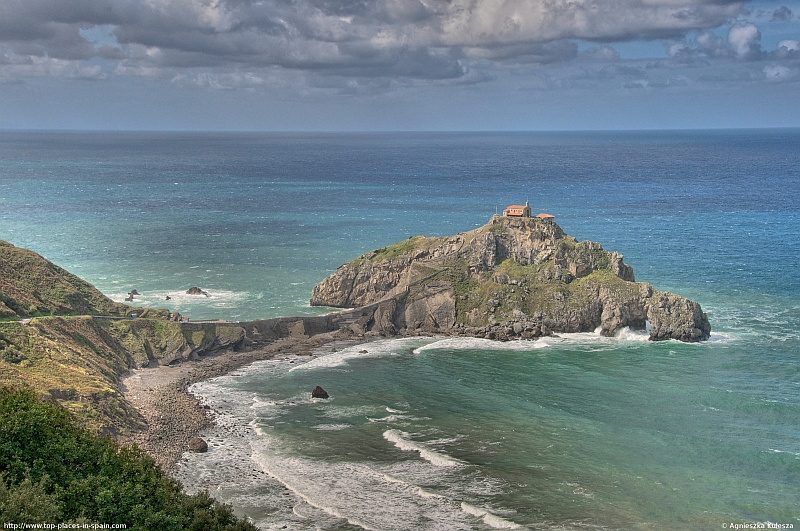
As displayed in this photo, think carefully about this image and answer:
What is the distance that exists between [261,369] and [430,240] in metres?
35.1

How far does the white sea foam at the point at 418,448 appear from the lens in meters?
68.2

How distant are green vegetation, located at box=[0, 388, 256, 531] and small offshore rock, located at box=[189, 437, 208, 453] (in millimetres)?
15193

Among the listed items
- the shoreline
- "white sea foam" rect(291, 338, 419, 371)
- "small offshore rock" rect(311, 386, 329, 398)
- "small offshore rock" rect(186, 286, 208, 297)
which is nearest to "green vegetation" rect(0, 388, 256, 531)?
the shoreline

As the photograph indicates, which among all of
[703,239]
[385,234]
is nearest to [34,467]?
[385,234]

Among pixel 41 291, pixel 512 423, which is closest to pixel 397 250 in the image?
pixel 512 423

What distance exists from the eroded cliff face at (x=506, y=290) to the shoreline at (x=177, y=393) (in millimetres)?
9910

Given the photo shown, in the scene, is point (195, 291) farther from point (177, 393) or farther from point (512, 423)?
point (512, 423)

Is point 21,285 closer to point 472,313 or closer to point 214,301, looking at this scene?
point 214,301

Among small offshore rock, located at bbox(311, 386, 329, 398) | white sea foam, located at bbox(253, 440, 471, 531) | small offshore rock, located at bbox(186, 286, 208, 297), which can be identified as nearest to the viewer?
white sea foam, located at bbox(253, 440, 471, 531)

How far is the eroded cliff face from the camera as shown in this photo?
103625mm

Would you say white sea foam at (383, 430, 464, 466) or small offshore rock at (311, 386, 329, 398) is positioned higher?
small offshore rock at (311, 386, 329, 398)

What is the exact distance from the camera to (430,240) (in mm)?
117500

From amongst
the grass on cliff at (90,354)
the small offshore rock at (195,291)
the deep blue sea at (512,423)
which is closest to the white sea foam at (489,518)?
the deep blue sea at (512,423)

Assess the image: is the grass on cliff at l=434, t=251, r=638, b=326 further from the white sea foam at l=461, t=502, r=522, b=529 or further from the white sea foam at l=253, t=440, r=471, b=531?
the white sea foam at l=461, t=502, r=522, b=529
